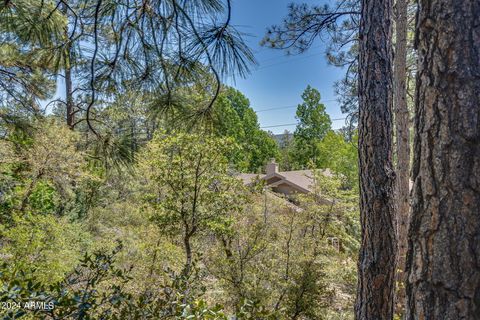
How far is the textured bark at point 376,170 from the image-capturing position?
2.06 m

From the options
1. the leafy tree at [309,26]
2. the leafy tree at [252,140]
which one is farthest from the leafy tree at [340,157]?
the leafy tree at [309,26]

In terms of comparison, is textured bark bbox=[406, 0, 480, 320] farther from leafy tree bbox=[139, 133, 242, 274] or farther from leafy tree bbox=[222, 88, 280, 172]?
leafy tree bbox=[222, 88, 280, 172]

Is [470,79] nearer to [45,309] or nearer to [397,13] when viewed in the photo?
[45,309]

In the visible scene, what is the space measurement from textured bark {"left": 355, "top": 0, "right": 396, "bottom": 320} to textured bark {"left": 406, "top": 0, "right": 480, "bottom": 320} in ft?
5.13

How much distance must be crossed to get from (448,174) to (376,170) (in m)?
1.60

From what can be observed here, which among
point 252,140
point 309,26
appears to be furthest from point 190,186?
point 252,140

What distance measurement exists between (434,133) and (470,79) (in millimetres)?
119

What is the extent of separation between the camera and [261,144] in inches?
695

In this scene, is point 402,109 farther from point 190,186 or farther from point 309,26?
point 190,186

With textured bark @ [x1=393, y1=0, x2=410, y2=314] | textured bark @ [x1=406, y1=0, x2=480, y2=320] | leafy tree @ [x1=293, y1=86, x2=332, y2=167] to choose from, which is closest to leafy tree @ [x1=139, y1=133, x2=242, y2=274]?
textured bark @ [x1=393, y1=0, x2=410, y2=314]

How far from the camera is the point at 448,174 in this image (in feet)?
1.94

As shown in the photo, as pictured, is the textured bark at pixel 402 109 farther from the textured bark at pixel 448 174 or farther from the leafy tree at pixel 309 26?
the textured bark at pixel 448 174

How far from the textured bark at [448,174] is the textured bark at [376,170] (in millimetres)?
1563

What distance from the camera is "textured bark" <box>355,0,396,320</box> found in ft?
6.77
